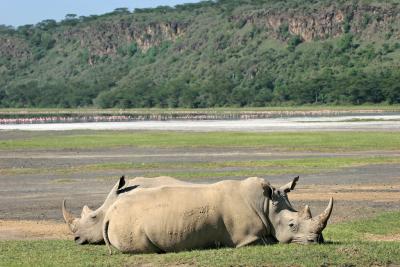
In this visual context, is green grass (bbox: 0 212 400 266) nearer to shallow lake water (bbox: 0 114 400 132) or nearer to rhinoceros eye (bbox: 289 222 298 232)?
rhinoceros eye (bbox: 289 222 298 232)

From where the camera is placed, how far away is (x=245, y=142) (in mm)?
55625

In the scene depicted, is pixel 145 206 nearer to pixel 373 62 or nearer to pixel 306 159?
pixel 306 159

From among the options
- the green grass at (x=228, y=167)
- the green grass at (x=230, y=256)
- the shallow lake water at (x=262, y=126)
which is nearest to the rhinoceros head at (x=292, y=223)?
the green grass at (x=230, y=256)

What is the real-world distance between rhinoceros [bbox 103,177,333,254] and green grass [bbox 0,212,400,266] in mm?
250

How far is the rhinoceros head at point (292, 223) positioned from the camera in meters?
15.1

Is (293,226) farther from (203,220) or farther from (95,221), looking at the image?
(95,221)

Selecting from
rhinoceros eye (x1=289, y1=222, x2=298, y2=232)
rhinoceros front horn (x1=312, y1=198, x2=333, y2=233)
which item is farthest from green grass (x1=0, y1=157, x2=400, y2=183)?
rhinoceros front horn (x1=312, y1=198, x2=333, y2=233)

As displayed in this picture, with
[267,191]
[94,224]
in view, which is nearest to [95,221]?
[94,224]

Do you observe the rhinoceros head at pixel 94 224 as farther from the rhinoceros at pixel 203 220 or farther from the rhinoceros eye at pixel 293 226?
the rhinoceros eye at pixel 293 226

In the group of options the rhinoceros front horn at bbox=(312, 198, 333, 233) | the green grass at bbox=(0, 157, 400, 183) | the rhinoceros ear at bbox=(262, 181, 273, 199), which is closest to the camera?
the rhinoceros front horn at bbox=(312, 198, 333, 233)

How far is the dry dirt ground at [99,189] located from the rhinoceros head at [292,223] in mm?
2910

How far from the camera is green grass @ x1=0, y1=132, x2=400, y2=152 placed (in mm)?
50375

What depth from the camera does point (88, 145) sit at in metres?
55.5

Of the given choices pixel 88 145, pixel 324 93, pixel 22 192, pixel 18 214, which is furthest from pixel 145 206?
pixel 324 93
